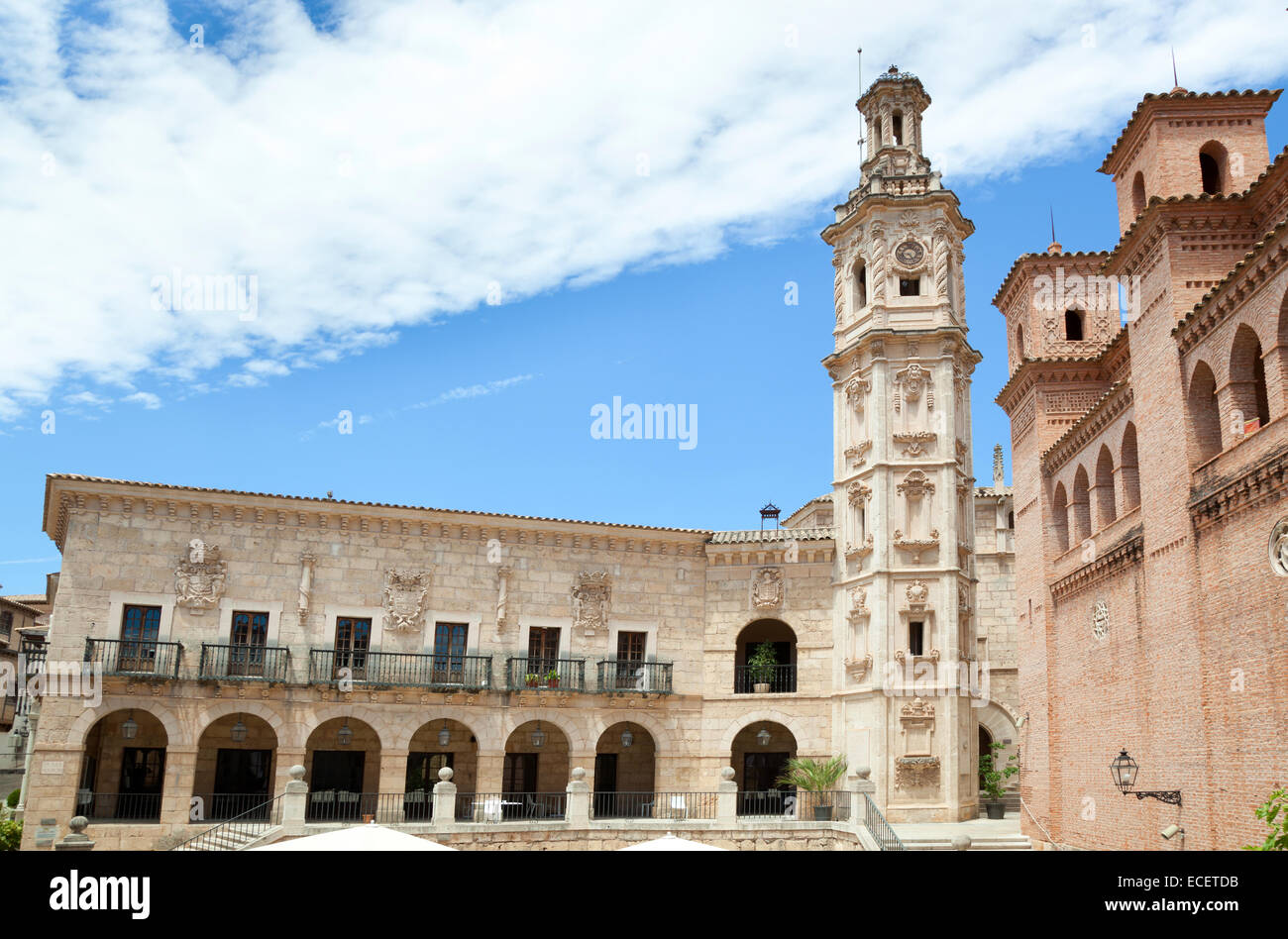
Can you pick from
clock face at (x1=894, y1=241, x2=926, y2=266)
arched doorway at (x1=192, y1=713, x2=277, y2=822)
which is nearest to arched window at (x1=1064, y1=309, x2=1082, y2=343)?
clock face at (x1=894, y1=241, x2=926, y2=266)

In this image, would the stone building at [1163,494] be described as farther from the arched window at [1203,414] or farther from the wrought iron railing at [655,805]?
the wrought iron railing at [655,805]

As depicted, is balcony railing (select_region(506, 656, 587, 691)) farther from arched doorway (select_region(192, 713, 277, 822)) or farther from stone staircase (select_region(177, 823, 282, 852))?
stone staircase (select_region(177, 823, 282, 852))

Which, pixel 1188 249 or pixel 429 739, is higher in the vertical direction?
pixel 1188 249

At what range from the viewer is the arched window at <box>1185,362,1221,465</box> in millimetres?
14750

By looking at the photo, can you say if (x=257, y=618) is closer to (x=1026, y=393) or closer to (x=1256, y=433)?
(x=1026, y=393)

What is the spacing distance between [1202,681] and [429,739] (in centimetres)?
2122

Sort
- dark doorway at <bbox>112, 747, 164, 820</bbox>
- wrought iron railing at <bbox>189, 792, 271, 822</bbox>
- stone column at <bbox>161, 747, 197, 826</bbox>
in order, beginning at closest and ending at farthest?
1. stone column at <bbox>161, 747, 197, 826</bbox>
2. wrought iron railing at <bbox>189, 792, 271, 822</bbox>
3. dark doorway at <bbox>112, 747, 164, 820</bbox>

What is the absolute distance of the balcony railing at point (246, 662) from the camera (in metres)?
26.2

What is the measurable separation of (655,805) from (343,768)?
8.83 meters

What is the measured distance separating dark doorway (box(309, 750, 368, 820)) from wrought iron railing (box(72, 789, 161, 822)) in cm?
390

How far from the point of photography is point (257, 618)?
89.8 ft

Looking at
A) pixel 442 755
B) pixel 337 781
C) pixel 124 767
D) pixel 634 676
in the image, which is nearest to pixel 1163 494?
pixel 634 676
